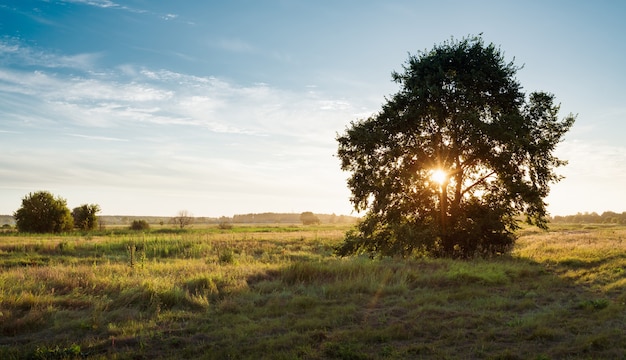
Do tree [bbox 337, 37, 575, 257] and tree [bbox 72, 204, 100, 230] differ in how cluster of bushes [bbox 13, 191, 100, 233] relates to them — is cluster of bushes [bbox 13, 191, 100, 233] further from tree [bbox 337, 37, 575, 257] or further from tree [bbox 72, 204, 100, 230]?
tree [bbox 337, 37, 575, 257]

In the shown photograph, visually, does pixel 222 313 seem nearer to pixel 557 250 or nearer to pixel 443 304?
pixel 443 304

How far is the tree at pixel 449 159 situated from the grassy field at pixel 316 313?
6.15m

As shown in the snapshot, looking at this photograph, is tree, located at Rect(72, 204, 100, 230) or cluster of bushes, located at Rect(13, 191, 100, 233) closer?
cluster of bushes, located at Rect(13, 191, 100, 233)

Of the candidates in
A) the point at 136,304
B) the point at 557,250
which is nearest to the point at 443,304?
the point at 136,304

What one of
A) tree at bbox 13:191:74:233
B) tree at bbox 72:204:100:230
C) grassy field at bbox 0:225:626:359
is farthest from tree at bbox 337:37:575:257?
tree at bbox 72:204:100:230

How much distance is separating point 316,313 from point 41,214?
54696 millimetres

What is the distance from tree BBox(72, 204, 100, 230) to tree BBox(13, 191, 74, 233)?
6.93 m

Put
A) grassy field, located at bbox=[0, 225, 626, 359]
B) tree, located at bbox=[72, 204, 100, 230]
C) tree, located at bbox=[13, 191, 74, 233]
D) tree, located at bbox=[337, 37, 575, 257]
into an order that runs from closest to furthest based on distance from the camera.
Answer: grassy field, located at bbox=[0, 225, 626, 359] → tree, located at bbox=[337, 37, 575, 257] → tree, located at bbox=[13, 191, 74, 233] → tree, located at bbox=[72, 204, 100, 230]

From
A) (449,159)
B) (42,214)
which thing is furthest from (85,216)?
(449,159)

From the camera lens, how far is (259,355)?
8.30m

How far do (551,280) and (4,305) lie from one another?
17785 millimetres

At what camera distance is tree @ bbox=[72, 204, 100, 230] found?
2483 inches

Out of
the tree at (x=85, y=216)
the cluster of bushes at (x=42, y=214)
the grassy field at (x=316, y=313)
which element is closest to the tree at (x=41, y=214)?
the cluster of bushes at (x=42, y=214)

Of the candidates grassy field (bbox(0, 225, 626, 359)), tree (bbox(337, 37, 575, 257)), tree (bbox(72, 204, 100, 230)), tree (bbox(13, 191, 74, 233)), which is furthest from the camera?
tree (bbox(72, 204, 100, 230))
